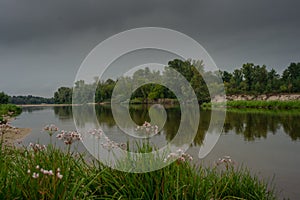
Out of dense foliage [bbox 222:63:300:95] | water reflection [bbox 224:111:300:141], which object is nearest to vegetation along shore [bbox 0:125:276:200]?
water reflection [bbox 224:111:300:141]

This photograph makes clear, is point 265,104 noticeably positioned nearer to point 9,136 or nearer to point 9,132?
point 9,136

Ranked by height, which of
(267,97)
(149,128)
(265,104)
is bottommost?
(149,128)

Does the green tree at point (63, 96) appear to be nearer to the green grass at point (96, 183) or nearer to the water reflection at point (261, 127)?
the water reflection at point (261, 127)

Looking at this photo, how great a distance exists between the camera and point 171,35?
516 centimetres

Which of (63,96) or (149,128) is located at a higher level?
(63,96)

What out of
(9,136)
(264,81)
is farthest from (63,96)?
(9,136)

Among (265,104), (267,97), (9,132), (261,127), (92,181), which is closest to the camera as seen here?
(92,181)

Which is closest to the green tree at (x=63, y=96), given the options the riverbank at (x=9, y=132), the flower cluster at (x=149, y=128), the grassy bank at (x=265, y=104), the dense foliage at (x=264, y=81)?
the dense foliage at (x=264, y=81)

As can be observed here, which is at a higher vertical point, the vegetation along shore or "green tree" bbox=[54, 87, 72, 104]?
"green tree" bbox=[54, 87, 72, 104]

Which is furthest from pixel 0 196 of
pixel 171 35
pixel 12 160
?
pixel 171 35

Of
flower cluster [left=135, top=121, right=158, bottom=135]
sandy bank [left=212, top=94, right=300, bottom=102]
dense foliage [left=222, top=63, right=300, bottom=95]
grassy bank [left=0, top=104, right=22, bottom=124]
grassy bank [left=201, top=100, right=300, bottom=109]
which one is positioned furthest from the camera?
dense foliage [left=222, top=63, right=300, bottom=95]

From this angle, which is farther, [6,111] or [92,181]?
[6,111]

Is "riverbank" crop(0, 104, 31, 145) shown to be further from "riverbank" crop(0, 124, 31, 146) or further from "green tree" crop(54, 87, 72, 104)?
"green tree" crop(54, 87, 72, 104)

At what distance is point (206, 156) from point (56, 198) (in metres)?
6.68
